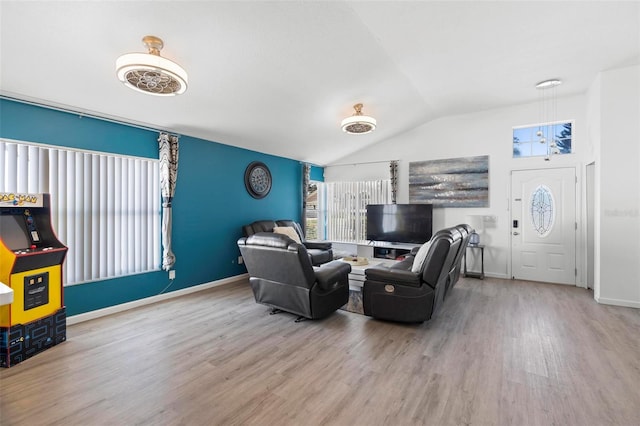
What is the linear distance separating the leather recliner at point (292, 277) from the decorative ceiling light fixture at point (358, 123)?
2.15 metres

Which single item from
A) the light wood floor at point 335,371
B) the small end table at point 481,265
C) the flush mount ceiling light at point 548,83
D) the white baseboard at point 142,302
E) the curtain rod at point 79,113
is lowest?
the light wood floor at point 335,371

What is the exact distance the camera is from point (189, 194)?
4.58 m

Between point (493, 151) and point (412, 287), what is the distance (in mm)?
3926

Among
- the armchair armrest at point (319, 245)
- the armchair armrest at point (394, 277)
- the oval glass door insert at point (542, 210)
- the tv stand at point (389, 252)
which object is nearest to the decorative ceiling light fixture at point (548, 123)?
the oval glass door insert at point (542, 210)

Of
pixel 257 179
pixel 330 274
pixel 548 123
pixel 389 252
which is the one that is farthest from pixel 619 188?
pixel 257 179

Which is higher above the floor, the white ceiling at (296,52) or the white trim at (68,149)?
the white ceiling at (296,52)

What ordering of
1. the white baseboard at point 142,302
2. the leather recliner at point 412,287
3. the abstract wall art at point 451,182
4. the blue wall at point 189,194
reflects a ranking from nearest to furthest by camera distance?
the leather recliner at point 412,287, the blue wall at point 189,194, the white baseboard at point 142,302, the abstract wall art at point 451,182

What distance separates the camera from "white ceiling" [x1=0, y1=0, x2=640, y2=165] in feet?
8.01

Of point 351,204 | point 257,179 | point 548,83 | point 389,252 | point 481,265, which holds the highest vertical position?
point 548,83

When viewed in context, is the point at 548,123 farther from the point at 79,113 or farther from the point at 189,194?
the point at 79,113

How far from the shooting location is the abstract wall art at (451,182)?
221 inches

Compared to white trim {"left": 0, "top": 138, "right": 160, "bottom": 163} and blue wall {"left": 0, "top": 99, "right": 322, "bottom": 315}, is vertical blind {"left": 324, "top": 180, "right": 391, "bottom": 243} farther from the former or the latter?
white trim {"left": 0, "top": 138, "right": 160, "bottom": 163}

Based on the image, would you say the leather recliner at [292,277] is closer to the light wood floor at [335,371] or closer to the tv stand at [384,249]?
the light wood floor at [335,371]

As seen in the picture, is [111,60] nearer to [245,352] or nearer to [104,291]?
[104,291]
